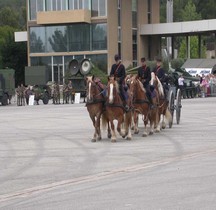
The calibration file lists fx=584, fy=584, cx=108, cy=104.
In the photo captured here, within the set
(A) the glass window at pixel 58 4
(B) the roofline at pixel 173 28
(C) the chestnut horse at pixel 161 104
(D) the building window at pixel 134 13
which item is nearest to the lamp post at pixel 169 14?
(B) the roofline at pixel 173 28

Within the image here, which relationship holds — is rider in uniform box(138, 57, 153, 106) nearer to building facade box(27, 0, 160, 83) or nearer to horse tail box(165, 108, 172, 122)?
horse tail box(165, 108, 172, 122)

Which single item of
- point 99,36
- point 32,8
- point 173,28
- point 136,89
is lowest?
point 136,89

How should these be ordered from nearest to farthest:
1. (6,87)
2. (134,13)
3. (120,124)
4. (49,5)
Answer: (120,124) < (6,87) < (49,5) < (134,13)

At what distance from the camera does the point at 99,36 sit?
6091 centimetres

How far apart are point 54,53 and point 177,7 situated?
5927 centimetres

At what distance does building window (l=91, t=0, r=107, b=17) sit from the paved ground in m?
42.1

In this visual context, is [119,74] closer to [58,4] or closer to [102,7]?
[102,7]

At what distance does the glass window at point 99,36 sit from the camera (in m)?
60.4

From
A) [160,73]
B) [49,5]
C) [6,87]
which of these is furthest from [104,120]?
[49,5]

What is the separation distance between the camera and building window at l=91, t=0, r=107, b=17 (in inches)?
2371

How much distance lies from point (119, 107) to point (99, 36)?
45.5 m

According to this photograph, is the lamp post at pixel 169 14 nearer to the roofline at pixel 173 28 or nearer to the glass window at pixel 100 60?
the roofline at pixel 173 28

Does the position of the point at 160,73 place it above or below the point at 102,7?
below

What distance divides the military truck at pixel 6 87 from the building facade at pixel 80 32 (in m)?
13.6
